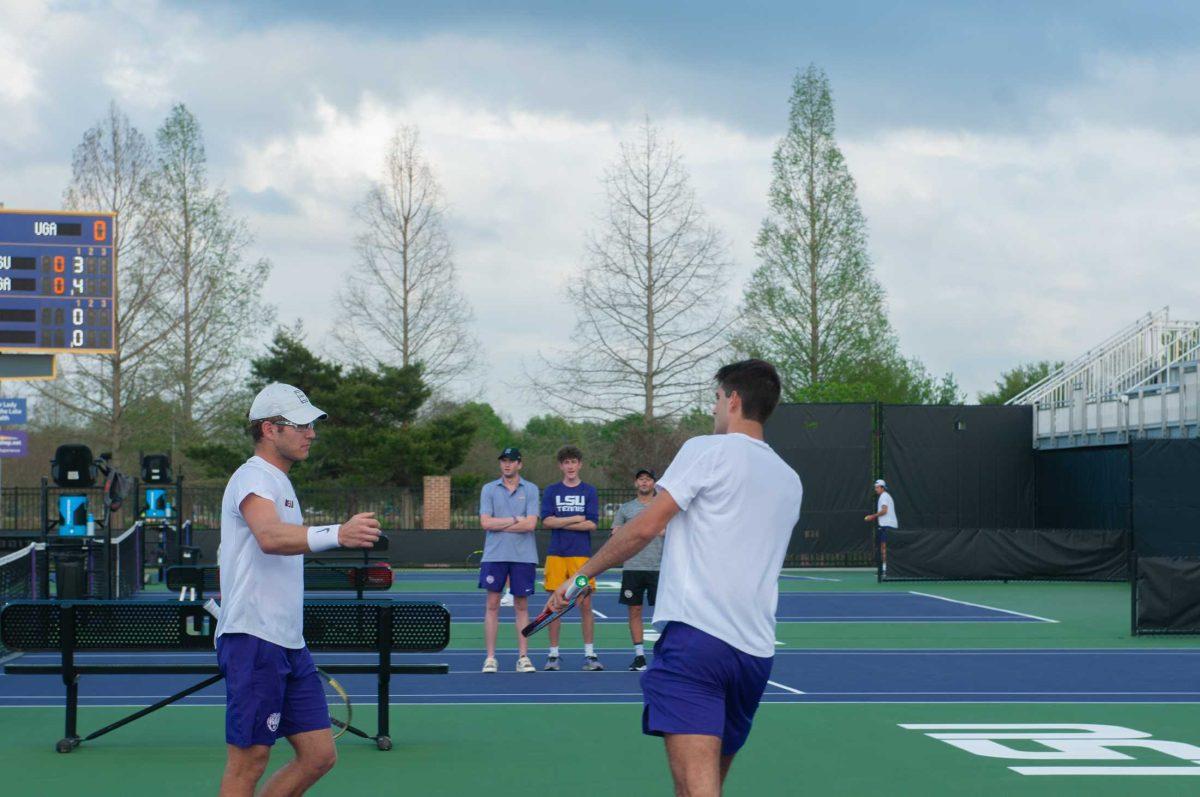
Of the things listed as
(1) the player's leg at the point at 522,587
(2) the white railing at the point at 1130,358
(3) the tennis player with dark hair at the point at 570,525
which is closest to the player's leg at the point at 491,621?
(1) the player's leg at the point at 522,587

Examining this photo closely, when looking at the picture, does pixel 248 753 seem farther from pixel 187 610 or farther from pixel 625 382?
pixel 625 382

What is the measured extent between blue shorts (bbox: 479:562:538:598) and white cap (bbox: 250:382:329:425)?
740 cm

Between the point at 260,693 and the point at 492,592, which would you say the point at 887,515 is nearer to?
the point at 492,592

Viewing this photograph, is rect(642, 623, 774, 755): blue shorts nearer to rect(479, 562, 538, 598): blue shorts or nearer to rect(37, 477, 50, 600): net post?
rect(479, 562, 538, 598): blue shorts

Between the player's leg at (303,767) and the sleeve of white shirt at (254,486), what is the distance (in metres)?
0.94

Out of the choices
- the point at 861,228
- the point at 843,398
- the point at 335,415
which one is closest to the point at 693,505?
the point at 843,398

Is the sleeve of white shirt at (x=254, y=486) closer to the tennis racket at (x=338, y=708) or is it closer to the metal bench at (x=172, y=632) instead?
the tennis racket at (x=338, y=708)

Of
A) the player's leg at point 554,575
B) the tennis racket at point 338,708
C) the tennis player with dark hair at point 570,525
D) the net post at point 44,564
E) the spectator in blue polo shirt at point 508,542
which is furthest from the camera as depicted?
the net post at point 44,564

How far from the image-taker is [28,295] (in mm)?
25406

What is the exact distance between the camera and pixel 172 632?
31.9ft

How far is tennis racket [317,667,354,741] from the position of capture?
909 centimetres

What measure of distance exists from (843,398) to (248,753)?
144ft

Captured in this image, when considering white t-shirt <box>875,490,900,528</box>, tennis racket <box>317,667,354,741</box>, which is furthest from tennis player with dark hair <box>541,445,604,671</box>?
white t-shirt <box>875,490,900,528</box>

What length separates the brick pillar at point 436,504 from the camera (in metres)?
39.2
